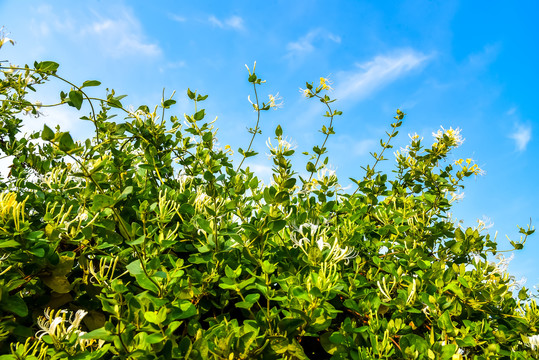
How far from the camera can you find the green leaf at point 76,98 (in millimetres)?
2145

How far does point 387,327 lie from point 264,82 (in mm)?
1756

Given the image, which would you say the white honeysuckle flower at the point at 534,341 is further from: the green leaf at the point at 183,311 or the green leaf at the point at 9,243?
the green leaf at the point at 9,243

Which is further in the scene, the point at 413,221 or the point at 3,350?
the point at 413,221

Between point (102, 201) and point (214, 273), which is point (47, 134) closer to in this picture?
point (102, 201)

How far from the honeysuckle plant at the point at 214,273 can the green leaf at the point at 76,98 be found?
0.9 inches

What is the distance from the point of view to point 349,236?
230 centimetres

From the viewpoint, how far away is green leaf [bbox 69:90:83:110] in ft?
7.04

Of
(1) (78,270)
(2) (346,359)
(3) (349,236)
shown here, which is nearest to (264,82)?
(3) (349,236)

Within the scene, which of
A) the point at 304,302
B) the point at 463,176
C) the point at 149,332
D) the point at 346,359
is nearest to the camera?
the point at 149,332

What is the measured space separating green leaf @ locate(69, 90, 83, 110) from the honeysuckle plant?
0.08ft

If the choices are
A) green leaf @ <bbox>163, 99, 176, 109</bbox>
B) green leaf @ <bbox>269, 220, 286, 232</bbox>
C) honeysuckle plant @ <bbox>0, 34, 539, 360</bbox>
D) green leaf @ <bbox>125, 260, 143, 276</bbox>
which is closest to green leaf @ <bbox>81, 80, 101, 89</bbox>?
honeysuckle plant @ <bbox>0, 34, 539, 360</bbox>

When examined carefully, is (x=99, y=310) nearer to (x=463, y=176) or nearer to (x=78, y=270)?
(x=78, y=270)

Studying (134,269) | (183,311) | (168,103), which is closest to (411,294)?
(183,311)

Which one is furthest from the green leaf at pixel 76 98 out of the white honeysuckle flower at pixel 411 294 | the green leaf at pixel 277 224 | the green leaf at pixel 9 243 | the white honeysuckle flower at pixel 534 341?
the white honeysuckle flower at pixel 534 341
